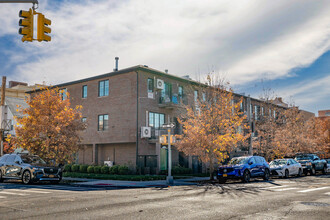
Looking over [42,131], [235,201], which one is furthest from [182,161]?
[235,201]

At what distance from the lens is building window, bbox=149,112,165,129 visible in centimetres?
3002

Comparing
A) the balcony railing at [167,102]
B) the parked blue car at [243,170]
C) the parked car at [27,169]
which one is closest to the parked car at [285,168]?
the parked blue car at [243,170]

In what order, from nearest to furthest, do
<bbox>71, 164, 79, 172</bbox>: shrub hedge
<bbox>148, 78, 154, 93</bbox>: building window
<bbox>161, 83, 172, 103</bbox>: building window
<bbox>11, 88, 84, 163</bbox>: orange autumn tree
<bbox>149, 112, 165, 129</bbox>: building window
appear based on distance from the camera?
<bbox>11, 88, 84, 163</bbox>: orange autumn tree, <bbox>149, 112, 165, 129</bbox>: building window, <bbox>148, 78, 154, 93</bbox>: building window, <bbox>71, 164, 79, 172</bbox>: shrub hedge, <bbox>161, 83, 172, 103</bbox>: building window

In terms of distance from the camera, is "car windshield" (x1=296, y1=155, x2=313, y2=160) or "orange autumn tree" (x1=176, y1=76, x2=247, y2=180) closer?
"orange autumn tree" (x1=176, y1=76, x2=247, y2=180)

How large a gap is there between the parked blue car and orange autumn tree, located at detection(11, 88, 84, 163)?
10205mm

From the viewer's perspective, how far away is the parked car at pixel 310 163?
28.0m

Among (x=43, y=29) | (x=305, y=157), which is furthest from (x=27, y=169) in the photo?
(x=305, y=157)

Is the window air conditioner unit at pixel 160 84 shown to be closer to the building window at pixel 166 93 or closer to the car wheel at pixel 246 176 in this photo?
the building window at pixel 166 93

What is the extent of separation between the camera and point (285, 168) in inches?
963

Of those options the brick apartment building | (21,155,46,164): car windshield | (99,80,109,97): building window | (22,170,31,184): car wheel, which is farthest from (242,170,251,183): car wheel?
(99,80,109,97): building window

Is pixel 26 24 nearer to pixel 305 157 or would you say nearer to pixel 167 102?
pixel 167 102

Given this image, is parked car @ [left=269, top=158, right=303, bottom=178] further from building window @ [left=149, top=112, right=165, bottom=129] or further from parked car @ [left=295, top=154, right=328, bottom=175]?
building window @ [left=149, top=112, right=165, bottom=129]

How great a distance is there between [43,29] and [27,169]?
1030 centimetres

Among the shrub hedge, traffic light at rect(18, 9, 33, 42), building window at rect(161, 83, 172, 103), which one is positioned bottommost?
the shrub hedge
